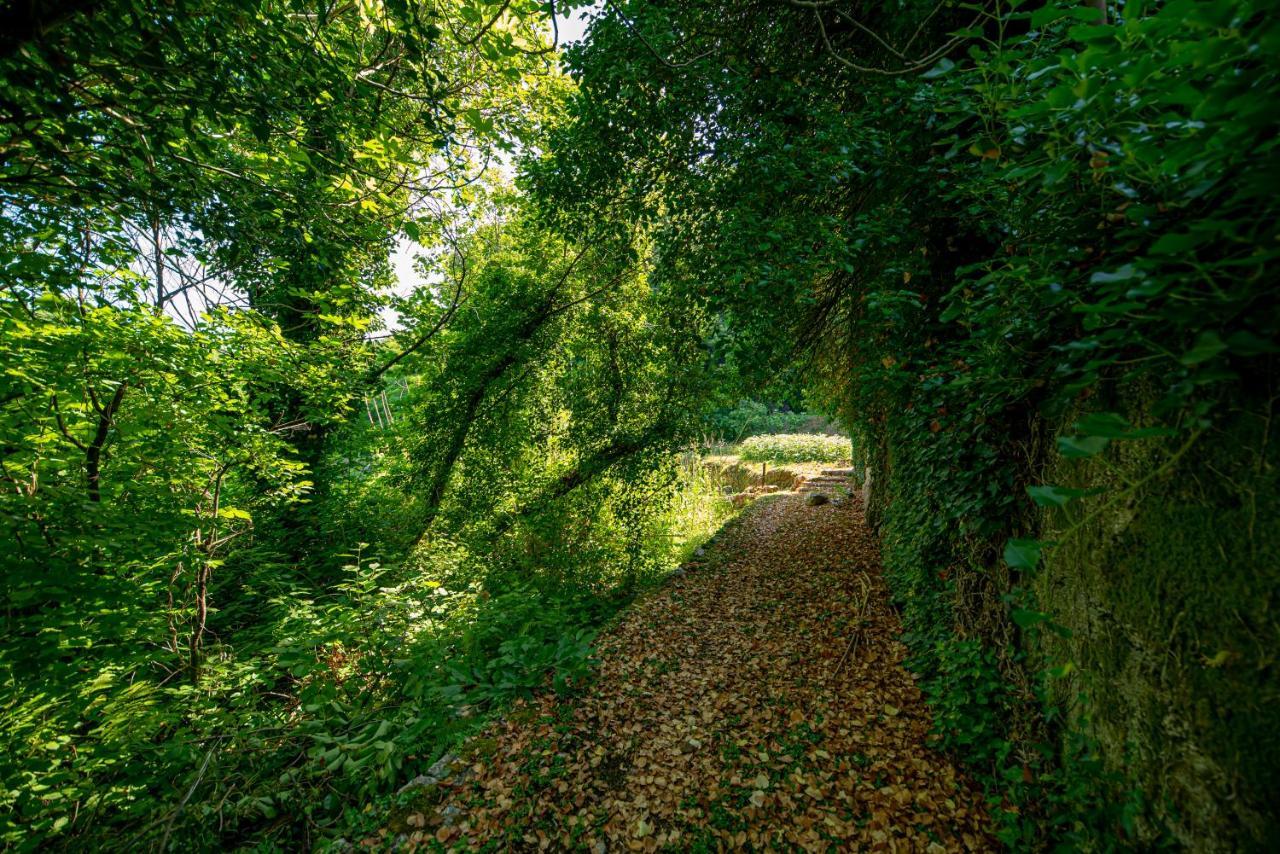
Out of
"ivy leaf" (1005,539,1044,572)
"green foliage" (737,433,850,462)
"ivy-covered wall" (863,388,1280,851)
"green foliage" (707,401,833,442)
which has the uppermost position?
"ivy leaf" (1005,539,1044,572)

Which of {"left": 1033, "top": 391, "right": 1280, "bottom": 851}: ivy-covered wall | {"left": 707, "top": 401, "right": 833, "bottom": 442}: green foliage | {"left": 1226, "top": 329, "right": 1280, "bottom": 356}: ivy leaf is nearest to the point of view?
{"left": 1226, "top": 329, "right": 1280, "bottom": 356}: ivy leaf

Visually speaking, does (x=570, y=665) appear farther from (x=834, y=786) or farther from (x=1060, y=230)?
(x=1060, y=230)

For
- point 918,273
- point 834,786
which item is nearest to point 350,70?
point 918,273

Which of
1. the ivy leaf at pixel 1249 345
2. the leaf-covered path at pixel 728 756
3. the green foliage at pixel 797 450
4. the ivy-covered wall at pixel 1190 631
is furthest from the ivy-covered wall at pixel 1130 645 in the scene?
the green foliage at pixel 797 450

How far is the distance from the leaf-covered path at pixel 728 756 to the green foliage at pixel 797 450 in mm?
14608

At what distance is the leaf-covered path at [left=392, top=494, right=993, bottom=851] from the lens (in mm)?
2527

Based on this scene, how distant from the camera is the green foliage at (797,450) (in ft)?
61.3

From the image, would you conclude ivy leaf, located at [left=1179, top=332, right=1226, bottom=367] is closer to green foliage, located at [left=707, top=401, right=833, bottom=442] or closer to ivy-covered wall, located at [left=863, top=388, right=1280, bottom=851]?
ivy-covered wall, located at [left=863, top=388, right=1280, bottom=851]

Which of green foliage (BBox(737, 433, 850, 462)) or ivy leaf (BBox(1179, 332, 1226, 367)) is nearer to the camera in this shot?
ivy leaf (BBox(1179, 332, 1226, 367))

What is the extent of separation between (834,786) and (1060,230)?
10.9 feet

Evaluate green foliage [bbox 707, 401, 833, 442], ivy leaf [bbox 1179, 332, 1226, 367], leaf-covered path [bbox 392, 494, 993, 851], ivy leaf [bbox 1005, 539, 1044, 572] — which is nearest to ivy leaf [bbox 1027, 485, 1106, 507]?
ivy leaf [bbox 1005, 539, 1044, 572]

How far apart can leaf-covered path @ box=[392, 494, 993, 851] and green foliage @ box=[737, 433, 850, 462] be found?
1461cm

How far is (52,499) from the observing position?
Answer: 9.36 feet

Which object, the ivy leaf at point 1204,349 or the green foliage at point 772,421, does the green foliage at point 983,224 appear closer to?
the ivy leaf at point 1204,349
